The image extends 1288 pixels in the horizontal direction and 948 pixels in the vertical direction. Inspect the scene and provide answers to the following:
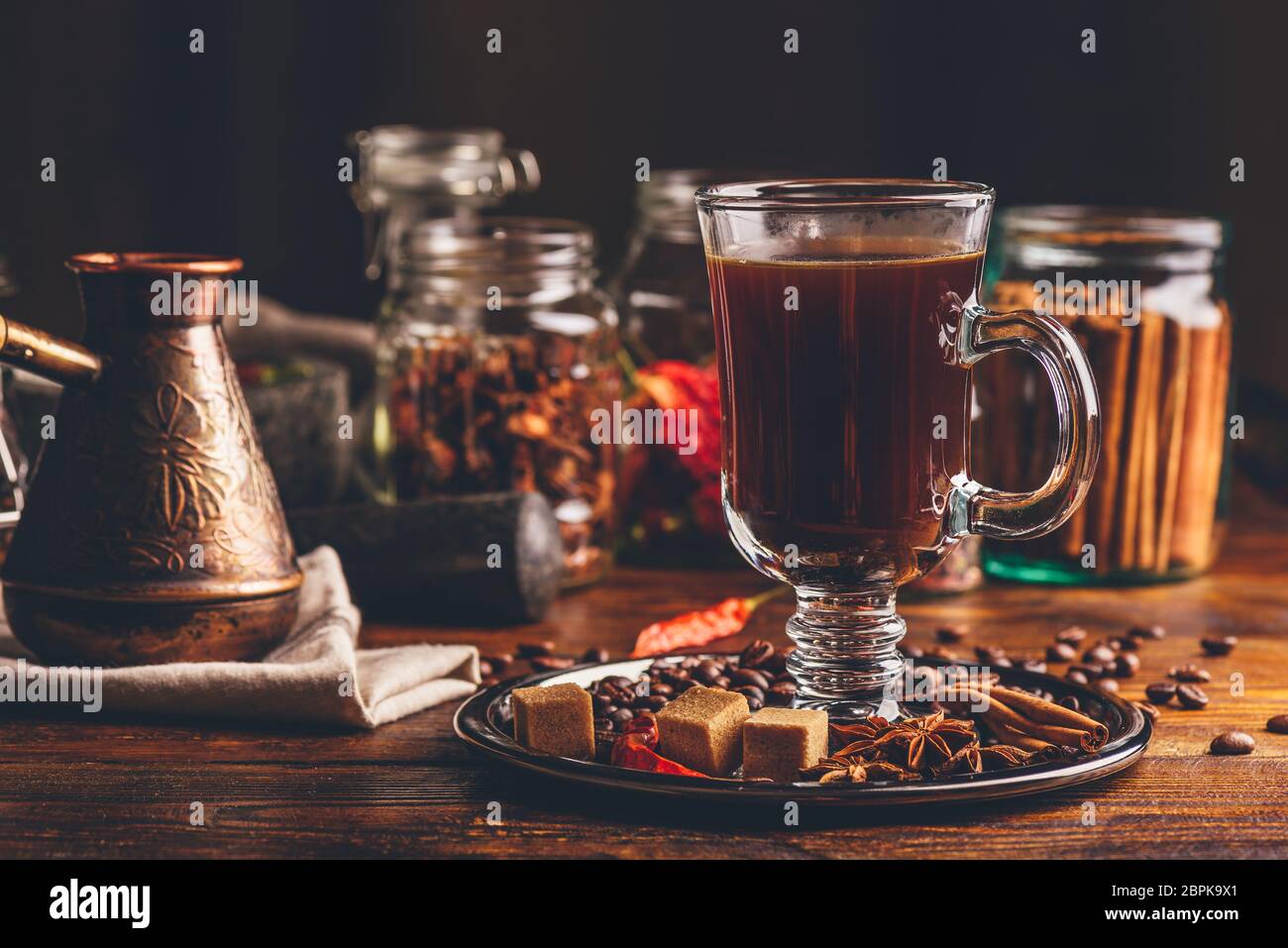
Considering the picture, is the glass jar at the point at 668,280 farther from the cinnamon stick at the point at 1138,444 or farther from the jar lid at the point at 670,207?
the cinnamon stick at the point at 1138,444

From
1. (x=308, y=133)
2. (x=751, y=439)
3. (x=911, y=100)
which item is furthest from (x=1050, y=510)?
(x=308, y=133)

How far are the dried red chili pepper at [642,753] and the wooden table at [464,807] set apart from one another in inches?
1.5

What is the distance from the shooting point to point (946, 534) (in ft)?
4.50

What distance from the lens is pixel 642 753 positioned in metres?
1.26

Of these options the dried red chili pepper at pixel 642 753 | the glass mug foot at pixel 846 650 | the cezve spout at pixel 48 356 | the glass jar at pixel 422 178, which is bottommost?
the dried red chili pepper at pixel 642 753

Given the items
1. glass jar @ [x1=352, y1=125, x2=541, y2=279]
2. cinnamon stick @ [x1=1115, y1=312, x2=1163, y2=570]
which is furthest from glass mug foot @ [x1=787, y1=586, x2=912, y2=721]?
glass jar @ [x1=352, y1=125, x2=541, y2=279]

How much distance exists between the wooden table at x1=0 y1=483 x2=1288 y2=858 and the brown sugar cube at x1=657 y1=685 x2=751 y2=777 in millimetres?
62

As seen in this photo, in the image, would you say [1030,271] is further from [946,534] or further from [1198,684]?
[946,534]

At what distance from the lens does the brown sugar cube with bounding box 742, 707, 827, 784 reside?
4.01 ft

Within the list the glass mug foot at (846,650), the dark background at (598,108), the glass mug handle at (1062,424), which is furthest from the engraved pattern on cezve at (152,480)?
the dark background at (598,108)

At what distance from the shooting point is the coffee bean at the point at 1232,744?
1368mm

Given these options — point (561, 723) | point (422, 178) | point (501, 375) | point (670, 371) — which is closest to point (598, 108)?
point (422, 178)

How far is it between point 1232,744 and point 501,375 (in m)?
0.96

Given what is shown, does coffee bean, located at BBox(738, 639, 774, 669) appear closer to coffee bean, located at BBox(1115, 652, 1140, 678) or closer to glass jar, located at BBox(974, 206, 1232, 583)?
coffee bean, located at BBox(1115, 652, 1140, 678)
